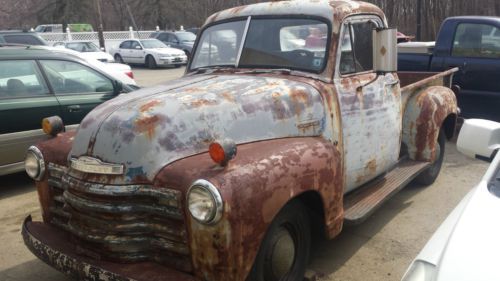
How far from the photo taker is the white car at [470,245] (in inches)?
70.7

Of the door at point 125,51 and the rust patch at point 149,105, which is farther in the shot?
the door at point 125,51

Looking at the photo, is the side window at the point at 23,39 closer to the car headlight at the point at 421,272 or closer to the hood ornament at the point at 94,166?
the hood ornament at the point at 94,166

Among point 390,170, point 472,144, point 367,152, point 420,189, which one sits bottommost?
point 420,189

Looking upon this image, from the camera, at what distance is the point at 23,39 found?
15633 mm

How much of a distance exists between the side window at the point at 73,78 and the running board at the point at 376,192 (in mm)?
3929

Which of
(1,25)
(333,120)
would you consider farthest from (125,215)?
(1,25)

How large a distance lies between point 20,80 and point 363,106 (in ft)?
13.8

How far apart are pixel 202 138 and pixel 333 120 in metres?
1.24

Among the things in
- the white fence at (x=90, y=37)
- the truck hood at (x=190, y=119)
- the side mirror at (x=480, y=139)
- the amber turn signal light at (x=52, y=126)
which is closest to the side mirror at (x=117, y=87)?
the amber turn signal light at (x=52, y=126)

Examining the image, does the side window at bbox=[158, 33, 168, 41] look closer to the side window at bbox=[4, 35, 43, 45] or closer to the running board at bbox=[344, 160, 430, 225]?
the side window at bbox=[4, 35, 43, 45]

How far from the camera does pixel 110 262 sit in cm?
290

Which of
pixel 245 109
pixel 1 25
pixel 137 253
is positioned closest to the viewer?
pixel 137 253

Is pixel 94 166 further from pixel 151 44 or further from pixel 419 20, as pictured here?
pixel 151 44

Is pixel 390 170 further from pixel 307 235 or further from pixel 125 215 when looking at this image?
pixel 125 215
